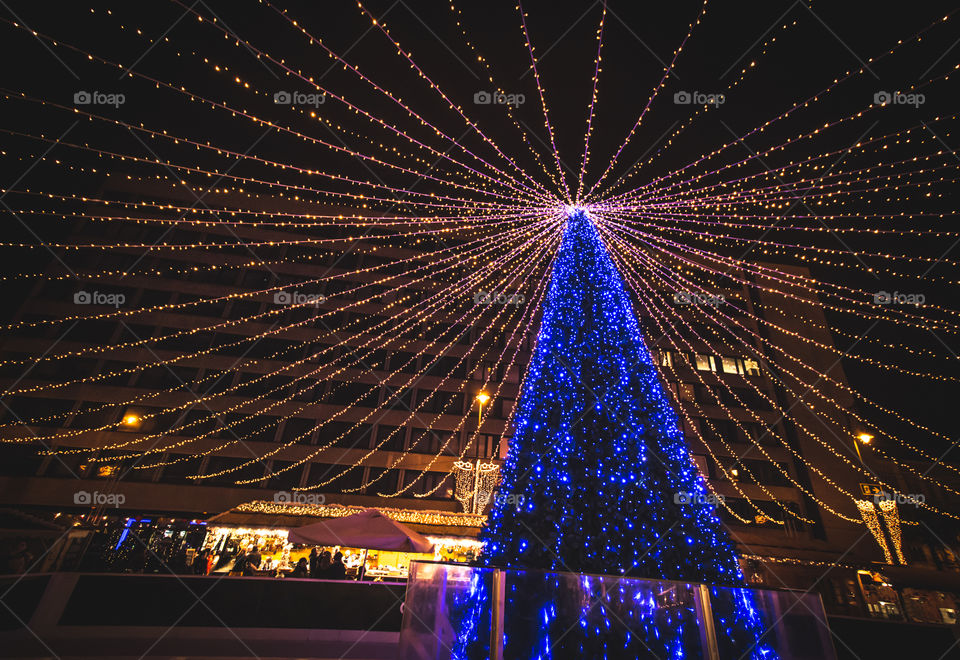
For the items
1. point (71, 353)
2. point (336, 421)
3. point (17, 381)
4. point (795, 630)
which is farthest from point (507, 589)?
point (17, 381)

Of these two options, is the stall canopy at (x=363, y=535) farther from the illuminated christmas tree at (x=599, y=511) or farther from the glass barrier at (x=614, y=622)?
the glass barrier at (x=614, y=622)

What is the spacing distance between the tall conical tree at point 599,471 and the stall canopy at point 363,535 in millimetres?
3252

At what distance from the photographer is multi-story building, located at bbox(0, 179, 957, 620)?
19.6 meters

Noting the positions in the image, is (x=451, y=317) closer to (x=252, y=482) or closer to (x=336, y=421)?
(x=336, y=421)

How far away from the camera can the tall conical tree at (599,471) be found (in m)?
4.99

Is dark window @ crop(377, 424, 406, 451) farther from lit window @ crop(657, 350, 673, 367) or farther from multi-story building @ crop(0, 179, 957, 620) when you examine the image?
lit window @ crop(657, 350, 673, 367)
